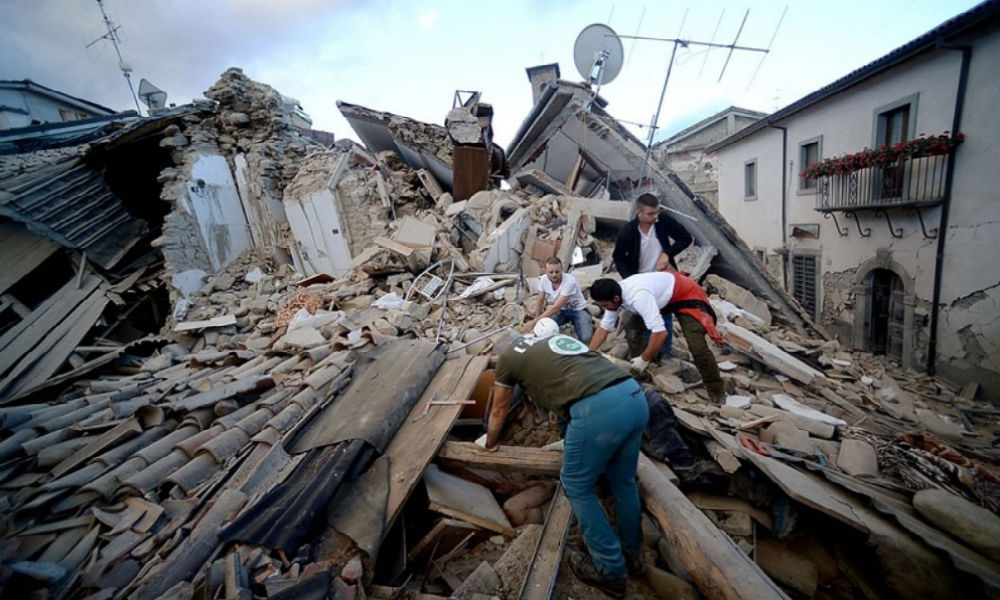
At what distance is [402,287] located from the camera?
5906 millimetres

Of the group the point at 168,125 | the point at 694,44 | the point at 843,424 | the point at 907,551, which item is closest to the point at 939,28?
Result: the point at 694,44

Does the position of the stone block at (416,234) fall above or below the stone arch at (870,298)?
above

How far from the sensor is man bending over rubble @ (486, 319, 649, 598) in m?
1.87

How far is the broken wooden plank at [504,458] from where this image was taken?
229cm

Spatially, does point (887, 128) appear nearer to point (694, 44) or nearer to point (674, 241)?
point (694, 44)

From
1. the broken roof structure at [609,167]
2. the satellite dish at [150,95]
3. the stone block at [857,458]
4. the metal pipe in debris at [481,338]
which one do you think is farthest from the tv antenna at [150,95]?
the stone block at [857,458]

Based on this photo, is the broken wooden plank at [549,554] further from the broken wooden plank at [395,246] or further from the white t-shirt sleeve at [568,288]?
the broken wooden plank at [395,246]

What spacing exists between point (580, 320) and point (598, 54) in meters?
4.83

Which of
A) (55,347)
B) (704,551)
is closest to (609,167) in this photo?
(704,551)

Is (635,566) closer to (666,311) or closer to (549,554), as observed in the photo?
(549,554)

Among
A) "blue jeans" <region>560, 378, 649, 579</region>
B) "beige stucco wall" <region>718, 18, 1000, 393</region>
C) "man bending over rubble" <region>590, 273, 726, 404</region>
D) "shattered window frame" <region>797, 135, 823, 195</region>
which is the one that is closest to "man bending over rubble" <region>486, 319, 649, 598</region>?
"blue jeans" <region>560, 378, 649, 579</region>

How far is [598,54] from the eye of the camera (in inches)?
240

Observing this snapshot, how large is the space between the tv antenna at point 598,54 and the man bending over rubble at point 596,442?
592 centimetres

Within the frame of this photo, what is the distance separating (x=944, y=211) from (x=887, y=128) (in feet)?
7.68
